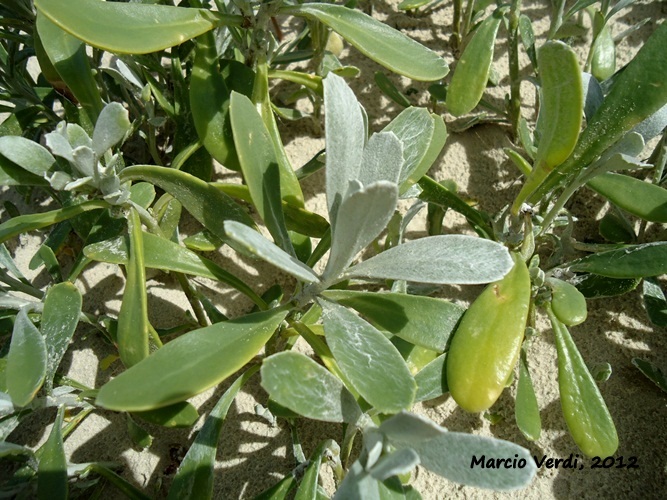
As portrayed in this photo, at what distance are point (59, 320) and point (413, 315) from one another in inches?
24.7

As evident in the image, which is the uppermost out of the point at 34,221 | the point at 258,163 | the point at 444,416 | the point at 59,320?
the point at 258,163

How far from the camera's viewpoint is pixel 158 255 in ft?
3.31

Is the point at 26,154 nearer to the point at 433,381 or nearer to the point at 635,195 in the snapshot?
the point at 433,381

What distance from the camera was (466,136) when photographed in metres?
1.75

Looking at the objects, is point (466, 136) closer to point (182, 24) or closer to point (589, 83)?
point (589, 83)

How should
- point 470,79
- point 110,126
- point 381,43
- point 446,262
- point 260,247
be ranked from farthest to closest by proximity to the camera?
point 470,79 < point 381,43 < point 110,126 < point 446,262 < point 260,247

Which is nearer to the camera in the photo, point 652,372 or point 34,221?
point 34,221

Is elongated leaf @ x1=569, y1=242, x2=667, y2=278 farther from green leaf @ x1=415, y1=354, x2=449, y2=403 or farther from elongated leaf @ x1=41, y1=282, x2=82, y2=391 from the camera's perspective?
elongated leaf @ x1=41, y1=282, x2=82, y2=391

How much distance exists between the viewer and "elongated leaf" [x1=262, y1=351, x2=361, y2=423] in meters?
0.76

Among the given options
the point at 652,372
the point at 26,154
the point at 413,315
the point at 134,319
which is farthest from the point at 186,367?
the point at 652,372

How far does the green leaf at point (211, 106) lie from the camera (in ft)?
3.68

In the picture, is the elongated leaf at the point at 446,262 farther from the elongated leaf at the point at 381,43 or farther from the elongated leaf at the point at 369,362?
the elongated leaf at the point at 381,43

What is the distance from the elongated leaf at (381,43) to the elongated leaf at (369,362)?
18.1 inches

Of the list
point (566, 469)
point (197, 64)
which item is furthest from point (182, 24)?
point (566, 469)
